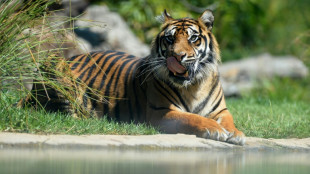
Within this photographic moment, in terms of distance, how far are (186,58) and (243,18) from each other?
10708 mm

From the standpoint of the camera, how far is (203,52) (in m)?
6.46

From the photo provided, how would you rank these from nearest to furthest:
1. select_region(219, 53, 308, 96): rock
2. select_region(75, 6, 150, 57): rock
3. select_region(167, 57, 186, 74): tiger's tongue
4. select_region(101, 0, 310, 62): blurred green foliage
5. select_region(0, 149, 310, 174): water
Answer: select_region(0, 149, 310, 174): water
select_region(167, 57, 186, 74): tiger's tongue
select_region(75, 6, 150, 57): rock
select_region(219, 53, 308, 96): rock
select_region(101, 0, 310, 62): blurred green foliage

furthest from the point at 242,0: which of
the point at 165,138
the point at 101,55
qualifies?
the point at 165,138

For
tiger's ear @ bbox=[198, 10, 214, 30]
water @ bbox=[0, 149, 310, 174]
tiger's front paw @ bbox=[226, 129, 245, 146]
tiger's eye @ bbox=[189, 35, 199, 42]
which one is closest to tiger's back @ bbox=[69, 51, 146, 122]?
tiger's eye @ bbox=[189, 35, 199, 42]

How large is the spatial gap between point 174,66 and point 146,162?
1.86 metres

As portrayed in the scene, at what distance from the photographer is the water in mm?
4160

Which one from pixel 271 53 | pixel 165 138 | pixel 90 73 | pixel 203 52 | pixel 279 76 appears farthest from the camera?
pixel 271 53

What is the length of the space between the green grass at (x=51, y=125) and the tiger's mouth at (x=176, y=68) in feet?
2.17

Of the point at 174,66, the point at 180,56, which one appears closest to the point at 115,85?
the point at 174,66

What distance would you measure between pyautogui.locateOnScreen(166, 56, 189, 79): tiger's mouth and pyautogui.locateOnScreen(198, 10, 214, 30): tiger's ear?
0.73 metres

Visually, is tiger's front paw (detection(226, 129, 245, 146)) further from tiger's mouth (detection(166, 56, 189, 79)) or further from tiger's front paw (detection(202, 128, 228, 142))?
tiger's mouth (detection(166, 56, 189, 79))

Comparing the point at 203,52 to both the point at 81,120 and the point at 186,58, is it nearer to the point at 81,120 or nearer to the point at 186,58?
the point at 186,58

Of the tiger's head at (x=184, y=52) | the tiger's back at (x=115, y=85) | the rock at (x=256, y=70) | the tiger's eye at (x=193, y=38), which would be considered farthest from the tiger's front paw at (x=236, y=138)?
the rock at (x=256, y=70)

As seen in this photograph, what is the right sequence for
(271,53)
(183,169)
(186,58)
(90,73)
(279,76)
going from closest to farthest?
(183,169)
(186,58)
(90,73)
(279,76)
(271,53)
